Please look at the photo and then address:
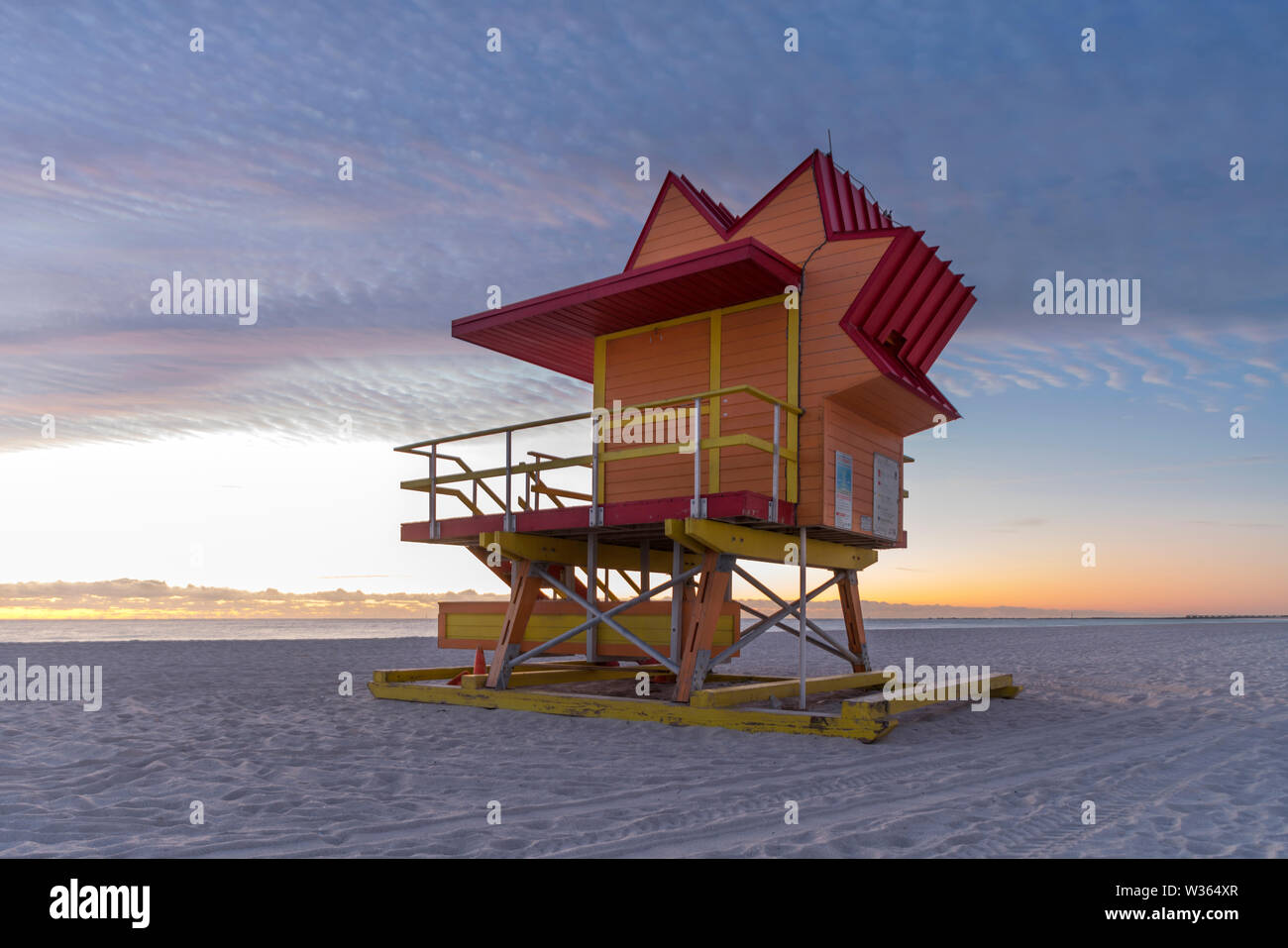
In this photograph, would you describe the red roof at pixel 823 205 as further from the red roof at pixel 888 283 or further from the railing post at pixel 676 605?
the railing post at pixel 676 605

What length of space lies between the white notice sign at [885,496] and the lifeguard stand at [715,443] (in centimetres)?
4

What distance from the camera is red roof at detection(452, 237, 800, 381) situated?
431 inches

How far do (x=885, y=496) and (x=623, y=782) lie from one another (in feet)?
23.1

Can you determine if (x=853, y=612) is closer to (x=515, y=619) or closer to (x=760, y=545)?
(x=760, y=545)

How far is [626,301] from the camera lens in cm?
1191

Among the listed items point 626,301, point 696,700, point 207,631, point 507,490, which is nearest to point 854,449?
point 626,301

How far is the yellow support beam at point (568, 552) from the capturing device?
12492 mm

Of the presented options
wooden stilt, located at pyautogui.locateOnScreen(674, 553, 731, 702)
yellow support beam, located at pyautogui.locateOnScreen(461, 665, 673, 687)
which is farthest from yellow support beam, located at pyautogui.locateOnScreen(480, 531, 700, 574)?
wooden stilt, located at pyautogui.locateOnScreen(674, 553, 731, 702)

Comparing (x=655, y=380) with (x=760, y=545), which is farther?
(x=655, y=380)

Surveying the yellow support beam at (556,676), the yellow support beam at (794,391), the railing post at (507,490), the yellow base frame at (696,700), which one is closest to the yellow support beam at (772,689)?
the yellow base frame at (696,700)

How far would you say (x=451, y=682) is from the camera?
555 inches

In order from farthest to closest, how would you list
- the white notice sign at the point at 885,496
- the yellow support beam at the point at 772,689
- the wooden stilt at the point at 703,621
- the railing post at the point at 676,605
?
the white notice sign at the point at 885,496, the railing post at the point at 676,605, the wooden stilt at the point at 703,621, the yellow support beam at the point at 772,689
